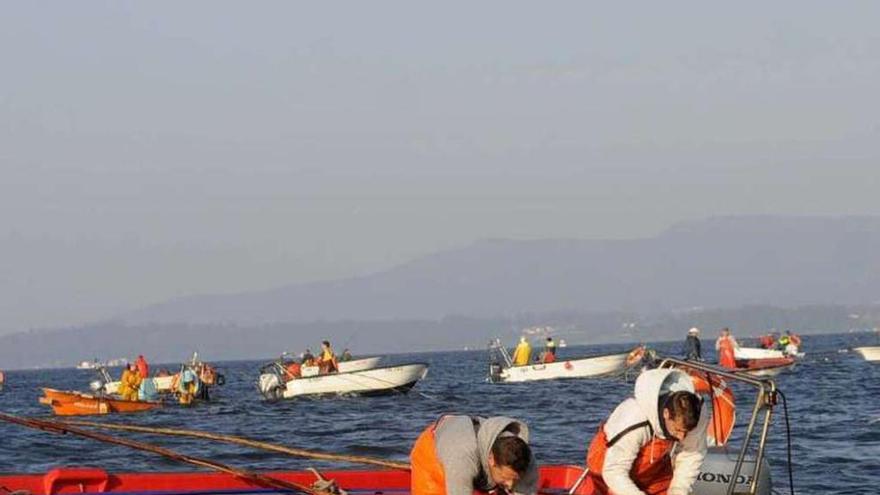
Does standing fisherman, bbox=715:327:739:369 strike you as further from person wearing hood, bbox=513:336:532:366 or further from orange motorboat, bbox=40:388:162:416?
orange motorboat, bbox=40:388:162:416

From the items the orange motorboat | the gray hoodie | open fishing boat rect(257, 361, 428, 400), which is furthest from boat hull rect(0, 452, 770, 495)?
open fishing boat rect(257, 361, 428, 400)

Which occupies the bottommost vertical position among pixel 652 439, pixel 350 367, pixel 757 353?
pixel 652 439

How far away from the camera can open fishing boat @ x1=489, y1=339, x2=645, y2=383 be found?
5334 centimetres

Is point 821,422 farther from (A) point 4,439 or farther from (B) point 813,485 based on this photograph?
(A) point 4,439

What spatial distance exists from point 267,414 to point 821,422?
15425 millimetres

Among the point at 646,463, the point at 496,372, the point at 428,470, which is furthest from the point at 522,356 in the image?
the point at 428,470

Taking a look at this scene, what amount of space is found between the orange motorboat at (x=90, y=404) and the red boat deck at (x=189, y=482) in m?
27.8

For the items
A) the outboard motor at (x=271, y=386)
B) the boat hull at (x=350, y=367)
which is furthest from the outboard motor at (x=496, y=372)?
the outboard motor at (x=271, y=386)

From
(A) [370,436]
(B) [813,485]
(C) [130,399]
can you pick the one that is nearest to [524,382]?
(C) [130,399]

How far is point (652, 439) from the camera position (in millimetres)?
10930

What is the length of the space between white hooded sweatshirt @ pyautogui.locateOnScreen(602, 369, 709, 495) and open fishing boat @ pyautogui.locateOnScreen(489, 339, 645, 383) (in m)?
41.4

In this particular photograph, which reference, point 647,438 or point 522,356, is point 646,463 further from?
point 522,356

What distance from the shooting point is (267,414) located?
133 ft

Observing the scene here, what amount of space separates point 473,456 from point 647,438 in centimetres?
184
